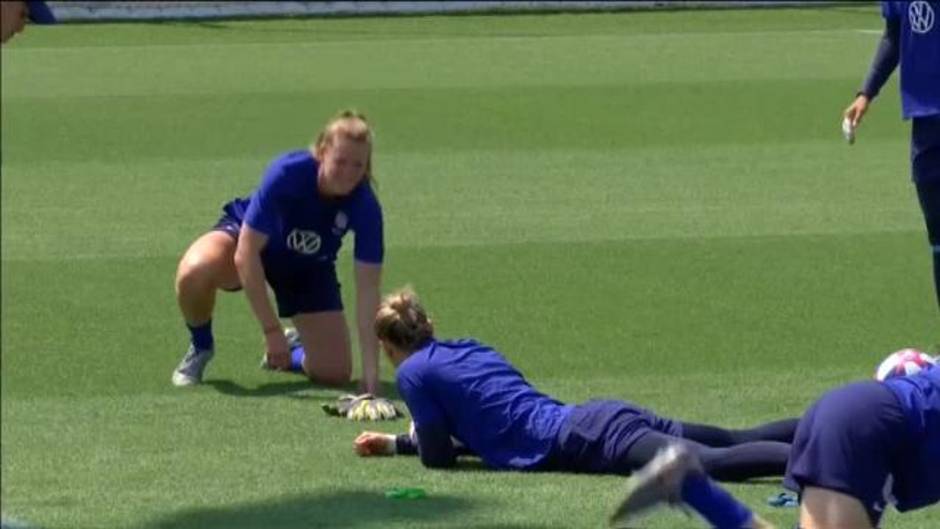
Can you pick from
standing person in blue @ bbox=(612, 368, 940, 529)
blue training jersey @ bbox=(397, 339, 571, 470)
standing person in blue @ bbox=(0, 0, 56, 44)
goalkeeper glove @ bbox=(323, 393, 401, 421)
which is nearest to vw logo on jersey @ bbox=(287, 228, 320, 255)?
goalkeeper glove @ bbox=(323, 393, 401, 421)

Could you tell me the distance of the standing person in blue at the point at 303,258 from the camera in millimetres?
9344

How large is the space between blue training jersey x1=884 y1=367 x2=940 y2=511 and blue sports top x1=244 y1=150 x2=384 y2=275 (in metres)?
3.40

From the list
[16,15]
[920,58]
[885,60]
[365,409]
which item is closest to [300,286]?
[365,409]

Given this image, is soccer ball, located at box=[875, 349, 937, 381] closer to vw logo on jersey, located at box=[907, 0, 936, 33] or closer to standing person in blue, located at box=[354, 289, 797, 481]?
standing person in blue, located at box=[354, 289, 797, 481]

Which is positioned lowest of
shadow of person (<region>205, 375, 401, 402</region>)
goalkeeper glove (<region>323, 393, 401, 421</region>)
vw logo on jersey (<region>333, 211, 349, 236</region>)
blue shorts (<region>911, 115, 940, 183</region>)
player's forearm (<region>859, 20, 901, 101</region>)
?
shadow of person (<region>205, 375, 401, 402</region>)

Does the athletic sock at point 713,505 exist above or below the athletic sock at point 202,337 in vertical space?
above

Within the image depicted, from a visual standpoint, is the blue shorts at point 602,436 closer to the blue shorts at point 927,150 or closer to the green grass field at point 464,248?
the green grass field at point 464,248

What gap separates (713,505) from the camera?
19.5ft

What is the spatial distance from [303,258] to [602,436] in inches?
96.5

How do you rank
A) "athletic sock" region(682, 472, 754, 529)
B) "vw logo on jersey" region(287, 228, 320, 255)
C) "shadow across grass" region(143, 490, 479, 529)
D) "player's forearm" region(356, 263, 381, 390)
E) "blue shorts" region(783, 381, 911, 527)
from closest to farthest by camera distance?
"athletic sock" region(682, 472, 754, 529) → "blue shorts" region(783, 381, 911, 527) → "shadow across grass" region(143, 490, 479, 529) → "player's forearm" region(356, 263, 381, 390) → "vw logo on jersey" region(287, 228, 320, 255)

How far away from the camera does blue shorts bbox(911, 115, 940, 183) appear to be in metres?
9.44

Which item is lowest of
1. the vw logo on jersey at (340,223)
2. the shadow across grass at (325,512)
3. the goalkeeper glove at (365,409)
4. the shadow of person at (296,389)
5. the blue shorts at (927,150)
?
the shadow of person at (296,389)

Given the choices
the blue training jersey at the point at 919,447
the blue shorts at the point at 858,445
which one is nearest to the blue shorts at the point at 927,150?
the blue training jersey at the point at 919,447

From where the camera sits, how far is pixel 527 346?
10516 mm
